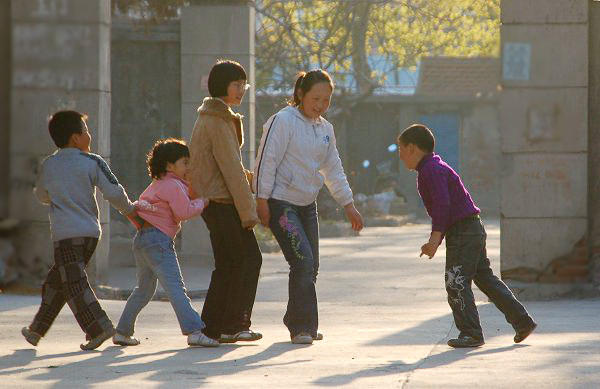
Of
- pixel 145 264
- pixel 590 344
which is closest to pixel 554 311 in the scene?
pixel 590 344

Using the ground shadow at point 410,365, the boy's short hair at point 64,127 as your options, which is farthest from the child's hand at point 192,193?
the ground shadow at point 410,365

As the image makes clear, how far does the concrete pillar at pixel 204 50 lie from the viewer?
47.0ft

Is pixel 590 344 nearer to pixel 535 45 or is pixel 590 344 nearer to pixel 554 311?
pixel 554 311

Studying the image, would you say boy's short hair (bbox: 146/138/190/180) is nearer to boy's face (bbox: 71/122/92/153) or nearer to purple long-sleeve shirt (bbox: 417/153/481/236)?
boy's face (bbox: 71/122/92/153)

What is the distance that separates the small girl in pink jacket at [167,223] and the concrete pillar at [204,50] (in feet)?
23.0

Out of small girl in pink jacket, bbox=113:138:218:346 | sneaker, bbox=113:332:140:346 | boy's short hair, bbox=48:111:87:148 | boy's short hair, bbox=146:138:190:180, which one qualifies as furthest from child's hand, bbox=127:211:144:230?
sneaker, bbox=113:332:140:346

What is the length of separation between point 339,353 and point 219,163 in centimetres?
131

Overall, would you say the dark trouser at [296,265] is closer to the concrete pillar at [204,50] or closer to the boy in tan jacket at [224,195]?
the boy in tan jacket at [224,195]

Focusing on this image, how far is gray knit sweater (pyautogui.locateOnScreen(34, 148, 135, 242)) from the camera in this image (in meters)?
7.00

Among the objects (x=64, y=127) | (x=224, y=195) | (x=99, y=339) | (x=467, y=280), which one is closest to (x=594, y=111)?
(x=467, y=280)

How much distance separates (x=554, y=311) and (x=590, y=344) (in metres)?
2.28

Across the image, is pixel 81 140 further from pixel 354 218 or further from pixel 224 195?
pixel 354 218

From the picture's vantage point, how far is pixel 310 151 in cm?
752

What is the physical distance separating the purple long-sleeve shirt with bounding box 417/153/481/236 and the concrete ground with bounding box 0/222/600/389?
29.8 inches
